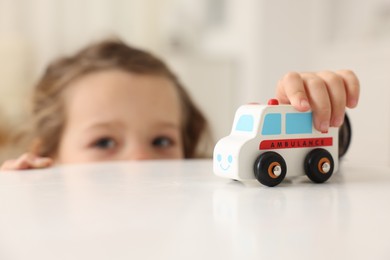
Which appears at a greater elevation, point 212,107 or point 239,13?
point 239,13

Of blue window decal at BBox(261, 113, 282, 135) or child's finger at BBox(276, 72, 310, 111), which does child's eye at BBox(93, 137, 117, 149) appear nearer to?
child's finger at BBox(276, 72, 310, 111)

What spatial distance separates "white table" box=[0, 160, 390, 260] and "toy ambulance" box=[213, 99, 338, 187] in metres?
0.02

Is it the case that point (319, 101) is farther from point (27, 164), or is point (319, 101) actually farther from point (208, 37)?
point (208, 37)

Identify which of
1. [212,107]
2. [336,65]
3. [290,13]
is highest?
[290,13]

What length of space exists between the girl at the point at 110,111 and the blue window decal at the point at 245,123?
1.85 feet

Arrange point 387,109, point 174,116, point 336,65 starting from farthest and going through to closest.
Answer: point 336,65, point 387,109, point 174,116

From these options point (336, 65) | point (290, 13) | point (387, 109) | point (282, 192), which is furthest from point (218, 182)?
point (290, 13)

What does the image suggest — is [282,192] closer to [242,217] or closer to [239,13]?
[242,217]

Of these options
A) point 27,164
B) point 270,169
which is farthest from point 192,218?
point 27,164

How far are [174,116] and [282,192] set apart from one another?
2.66ft

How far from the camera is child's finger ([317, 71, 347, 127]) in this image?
698 millimetres

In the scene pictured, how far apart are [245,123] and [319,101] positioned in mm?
106

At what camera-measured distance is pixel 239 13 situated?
305cm

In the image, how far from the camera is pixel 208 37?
3.23 meters
